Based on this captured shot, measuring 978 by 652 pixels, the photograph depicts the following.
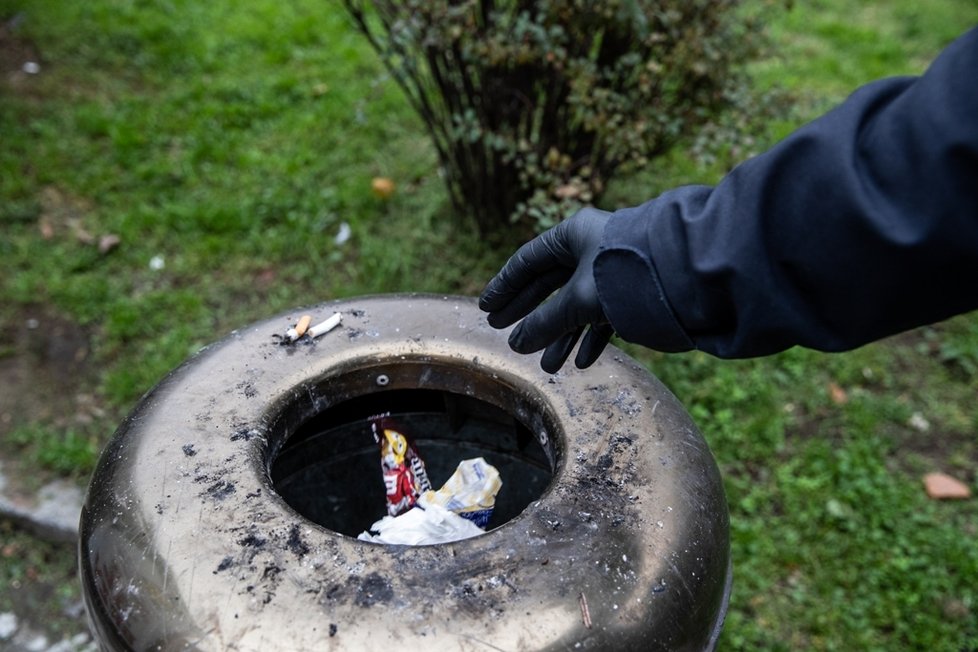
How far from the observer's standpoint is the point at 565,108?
10.5ft

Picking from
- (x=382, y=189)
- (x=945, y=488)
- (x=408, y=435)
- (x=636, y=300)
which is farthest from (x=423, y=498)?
(x=382, y=189)

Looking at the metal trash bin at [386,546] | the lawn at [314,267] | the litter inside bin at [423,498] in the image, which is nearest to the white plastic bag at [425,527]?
the litter inside bin at [423,498]

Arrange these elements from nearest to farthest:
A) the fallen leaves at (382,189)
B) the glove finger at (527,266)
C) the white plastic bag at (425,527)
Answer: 1. the glove finger at (527,266)
2. the white plastic bag at (425,527)
3. the fallen leaves at (382,189)

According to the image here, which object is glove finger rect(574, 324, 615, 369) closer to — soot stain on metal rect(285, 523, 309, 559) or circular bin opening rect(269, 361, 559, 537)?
circular bin opening rect(269, 361, 559, 537)

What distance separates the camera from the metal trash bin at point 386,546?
126 cm

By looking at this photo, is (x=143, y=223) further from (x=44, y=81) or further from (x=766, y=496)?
(x=766, y=496)

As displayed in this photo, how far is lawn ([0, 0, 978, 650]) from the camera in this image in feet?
8.93

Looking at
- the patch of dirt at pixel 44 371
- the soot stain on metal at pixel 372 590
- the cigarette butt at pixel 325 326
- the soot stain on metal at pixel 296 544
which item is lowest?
the patch of dirt at pixel 44 371

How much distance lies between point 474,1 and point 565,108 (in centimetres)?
53

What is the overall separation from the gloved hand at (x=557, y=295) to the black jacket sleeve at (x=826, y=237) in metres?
0.08

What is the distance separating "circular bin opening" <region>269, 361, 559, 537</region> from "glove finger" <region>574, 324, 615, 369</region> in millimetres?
270

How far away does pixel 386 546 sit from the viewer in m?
1.37

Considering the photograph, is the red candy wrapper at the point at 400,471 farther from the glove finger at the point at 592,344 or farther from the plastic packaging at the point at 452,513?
the glove finger at the point at 592,344

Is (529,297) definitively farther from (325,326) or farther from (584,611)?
(584,611)
